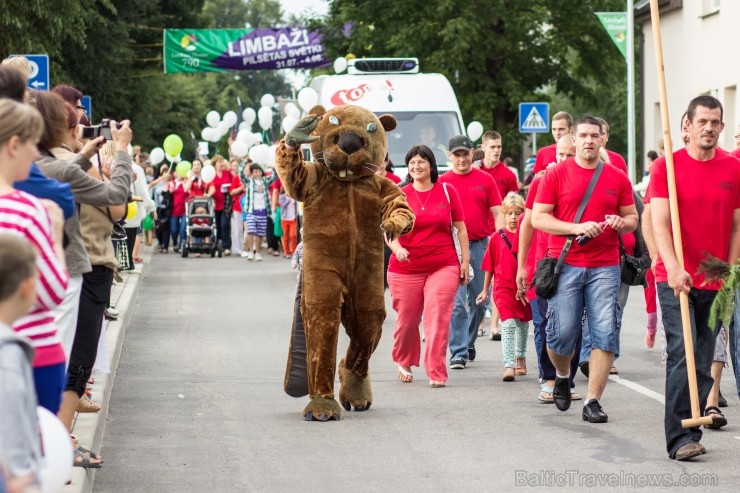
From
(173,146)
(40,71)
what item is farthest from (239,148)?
(40,71)

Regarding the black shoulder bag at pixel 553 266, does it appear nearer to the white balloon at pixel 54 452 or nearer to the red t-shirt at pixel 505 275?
the red t-shirt at pixel 505 275

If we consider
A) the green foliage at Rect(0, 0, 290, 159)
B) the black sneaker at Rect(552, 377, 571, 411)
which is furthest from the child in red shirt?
the green foliage at Rect(0, 0, 290, 159)

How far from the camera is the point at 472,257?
13.3m

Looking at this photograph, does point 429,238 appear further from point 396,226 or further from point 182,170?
point 182,170

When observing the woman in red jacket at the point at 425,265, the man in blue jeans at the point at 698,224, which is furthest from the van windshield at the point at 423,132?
the man in blue jeans at the point at 698,224

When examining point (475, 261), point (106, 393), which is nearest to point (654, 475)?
point (106, 393)

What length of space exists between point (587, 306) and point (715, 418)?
1.06 m

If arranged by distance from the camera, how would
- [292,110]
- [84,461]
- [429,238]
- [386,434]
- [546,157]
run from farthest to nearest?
[292,110] < [546,157] < [429,238] < [386,434] < [84,461]

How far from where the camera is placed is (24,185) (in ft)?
19.7

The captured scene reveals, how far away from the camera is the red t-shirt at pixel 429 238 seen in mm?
11258

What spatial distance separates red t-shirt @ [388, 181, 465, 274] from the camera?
1126cm

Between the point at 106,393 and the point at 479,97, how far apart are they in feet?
97.0

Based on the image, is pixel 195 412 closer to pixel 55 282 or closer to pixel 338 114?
pixel 338 114

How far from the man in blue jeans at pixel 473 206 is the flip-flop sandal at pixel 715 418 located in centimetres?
361
